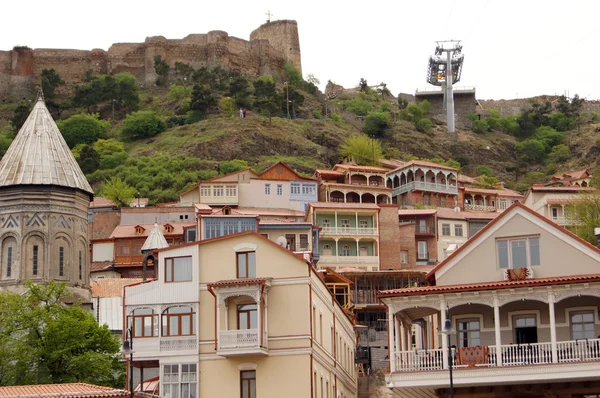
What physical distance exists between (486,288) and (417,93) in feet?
463

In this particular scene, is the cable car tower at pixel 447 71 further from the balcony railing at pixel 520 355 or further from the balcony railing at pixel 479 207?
the balcony railing at pixel 520 355

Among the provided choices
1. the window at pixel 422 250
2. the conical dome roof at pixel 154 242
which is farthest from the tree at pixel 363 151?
the conical dome roof at pixel 154 242

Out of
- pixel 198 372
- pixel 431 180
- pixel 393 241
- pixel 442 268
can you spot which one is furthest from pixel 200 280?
pixel 431 180

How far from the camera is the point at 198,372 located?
4506cm

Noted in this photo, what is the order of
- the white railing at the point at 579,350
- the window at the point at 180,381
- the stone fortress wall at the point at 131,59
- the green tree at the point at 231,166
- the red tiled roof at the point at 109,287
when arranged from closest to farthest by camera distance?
the white railing at the point at 579,350 → the window at the point at 180,381 → the red tiled roof at the point at 109,287 → the green tree at the point at 231,166 → the stone fortress wall at the point at 131,59

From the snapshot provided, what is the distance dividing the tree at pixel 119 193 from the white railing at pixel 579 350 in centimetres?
7934

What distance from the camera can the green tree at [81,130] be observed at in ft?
481

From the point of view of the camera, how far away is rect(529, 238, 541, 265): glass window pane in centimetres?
3872

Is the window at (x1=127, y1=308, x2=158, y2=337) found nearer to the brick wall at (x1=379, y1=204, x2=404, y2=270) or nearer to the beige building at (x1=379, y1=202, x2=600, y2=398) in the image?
the beige building at (x1=379, y1=202, x2=600, y2=398)

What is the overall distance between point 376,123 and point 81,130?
1453 inches

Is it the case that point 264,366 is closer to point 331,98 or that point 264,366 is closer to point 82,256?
point 82,256

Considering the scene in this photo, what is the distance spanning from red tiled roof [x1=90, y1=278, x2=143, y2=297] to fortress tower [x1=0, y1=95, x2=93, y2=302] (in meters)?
1.06

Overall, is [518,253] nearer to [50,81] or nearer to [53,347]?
[53,347]

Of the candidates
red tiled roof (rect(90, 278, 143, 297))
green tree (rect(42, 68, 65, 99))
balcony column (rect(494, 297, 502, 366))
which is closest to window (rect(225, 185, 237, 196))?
red tiled roof (rect(90, 278, 143, 297))
